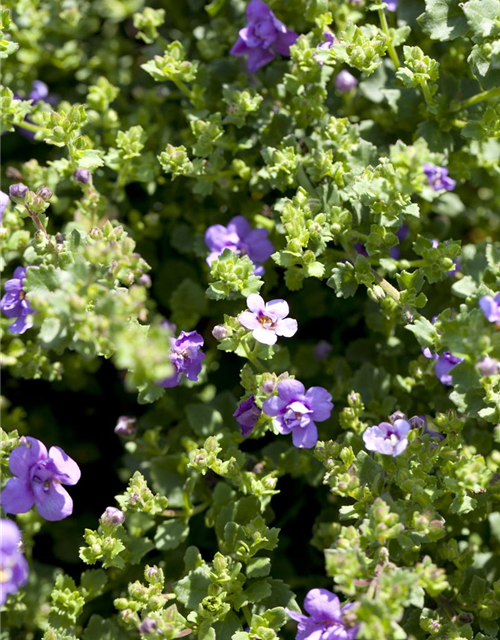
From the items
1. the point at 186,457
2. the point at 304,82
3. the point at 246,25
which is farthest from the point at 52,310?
the point at 246,25

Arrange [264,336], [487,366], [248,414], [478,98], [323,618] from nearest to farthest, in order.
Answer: [487,366]
[323,618]
[264,336]
[248,414]
[478,98]

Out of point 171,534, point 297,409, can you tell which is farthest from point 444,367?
point 171,534

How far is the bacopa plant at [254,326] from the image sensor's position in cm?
243

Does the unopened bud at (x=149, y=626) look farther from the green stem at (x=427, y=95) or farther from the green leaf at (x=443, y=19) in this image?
the green leaf at (x=443, y=19)

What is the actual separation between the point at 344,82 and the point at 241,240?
2.76 feet

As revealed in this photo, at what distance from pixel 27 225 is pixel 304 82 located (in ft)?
4.43

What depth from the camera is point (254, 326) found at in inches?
100.0

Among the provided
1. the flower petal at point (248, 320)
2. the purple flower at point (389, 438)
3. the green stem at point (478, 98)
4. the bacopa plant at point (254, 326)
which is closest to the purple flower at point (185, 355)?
the bacopa plant at point (254, 326)

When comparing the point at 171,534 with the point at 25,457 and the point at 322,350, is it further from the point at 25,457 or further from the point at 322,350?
the point at 322,350

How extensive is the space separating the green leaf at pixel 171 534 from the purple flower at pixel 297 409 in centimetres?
65

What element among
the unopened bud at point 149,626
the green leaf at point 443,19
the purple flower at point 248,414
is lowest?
the unopened bud at point 149,626

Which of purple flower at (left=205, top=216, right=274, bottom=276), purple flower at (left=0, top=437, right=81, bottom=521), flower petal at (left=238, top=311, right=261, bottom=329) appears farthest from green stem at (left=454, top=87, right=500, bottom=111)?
purple flower at (left=0, top=437, right=81, bottom=521)

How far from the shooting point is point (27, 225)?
3.30m

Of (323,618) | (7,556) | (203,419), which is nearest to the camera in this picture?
(7,556)
